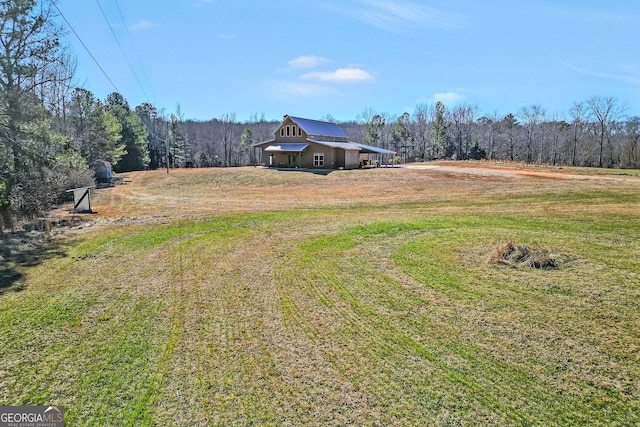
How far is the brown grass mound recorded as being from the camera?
8.16m

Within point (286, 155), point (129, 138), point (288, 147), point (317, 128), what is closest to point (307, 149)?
point (288, 147)

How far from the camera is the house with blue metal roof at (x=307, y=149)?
37.9m

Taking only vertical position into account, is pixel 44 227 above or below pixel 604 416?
above

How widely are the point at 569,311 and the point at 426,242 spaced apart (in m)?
4.59

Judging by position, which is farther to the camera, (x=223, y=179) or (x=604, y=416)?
(x=223, y=179)

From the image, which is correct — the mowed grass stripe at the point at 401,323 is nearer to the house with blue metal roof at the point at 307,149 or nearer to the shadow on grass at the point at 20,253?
the shadow on grass at the point at 20,253

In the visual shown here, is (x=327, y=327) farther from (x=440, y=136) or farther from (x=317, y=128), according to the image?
(x=440, y=136)

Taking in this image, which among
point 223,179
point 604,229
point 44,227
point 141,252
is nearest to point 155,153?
point 223,179

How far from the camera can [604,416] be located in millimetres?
3643

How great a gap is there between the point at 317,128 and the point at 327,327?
38.2 m

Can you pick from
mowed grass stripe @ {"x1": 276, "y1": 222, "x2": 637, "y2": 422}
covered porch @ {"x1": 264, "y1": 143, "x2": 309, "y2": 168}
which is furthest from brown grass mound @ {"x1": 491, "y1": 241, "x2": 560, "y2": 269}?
covered porch @ {"x1": 264, "y1": 143, "x2": 309, "y2": 168}

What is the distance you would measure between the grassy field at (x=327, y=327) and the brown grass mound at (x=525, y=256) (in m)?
0.25

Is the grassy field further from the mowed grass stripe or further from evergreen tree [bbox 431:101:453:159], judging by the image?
evergreen tree [bbox 431:101:453:159]

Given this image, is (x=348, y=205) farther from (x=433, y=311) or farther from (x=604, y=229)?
(x=433, y=311)
